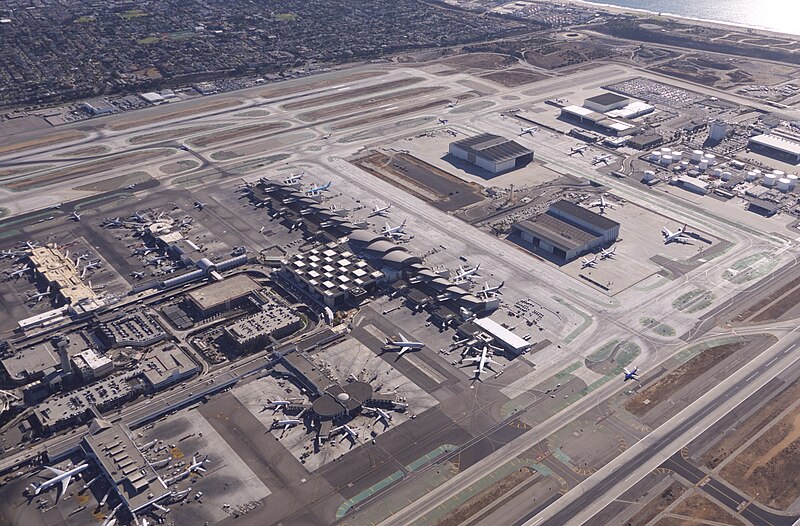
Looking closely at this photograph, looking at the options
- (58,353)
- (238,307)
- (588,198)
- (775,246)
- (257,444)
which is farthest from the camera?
(588,198)

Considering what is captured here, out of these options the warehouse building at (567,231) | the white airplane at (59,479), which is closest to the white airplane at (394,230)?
the warehouse building at (567,231)

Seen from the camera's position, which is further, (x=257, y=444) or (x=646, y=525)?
(x=257, y=444)

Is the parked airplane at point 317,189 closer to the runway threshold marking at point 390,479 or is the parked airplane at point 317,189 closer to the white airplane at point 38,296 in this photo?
the white airplane at point 38,296

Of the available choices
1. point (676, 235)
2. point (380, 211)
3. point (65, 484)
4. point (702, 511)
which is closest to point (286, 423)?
point (65, 484)

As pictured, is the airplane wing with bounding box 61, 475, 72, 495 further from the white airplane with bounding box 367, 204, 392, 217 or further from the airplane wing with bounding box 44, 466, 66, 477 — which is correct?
the white airplane with bounding box 367, 204, 392, 217

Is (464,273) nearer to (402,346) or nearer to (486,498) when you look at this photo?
(402,346)

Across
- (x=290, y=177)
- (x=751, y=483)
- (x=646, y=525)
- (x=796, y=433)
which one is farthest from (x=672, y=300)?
(x=290, y=177)

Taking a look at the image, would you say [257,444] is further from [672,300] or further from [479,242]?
[672,300]

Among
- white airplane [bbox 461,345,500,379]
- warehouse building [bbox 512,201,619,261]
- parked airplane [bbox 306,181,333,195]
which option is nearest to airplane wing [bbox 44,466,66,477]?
white airplane [bbox 461,345,500,379]
